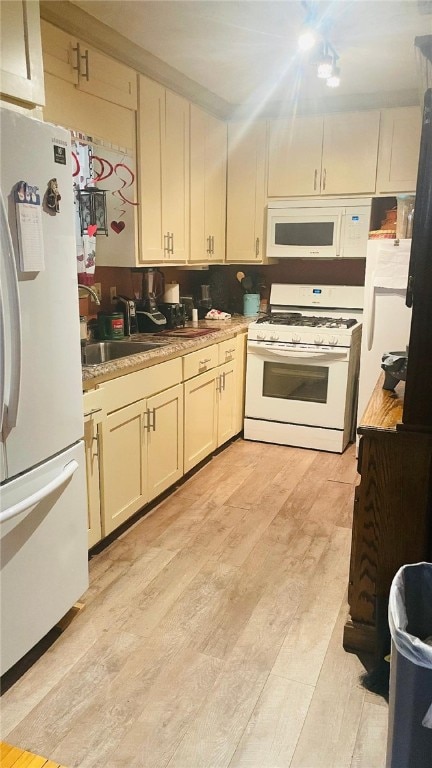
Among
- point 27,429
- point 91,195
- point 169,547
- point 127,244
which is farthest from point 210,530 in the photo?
point 91,195

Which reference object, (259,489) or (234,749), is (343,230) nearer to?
(259,489)

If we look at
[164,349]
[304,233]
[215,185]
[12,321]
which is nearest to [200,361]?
[164,349]

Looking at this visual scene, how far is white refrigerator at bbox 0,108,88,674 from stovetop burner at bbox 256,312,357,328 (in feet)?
7.51

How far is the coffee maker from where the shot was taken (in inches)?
135

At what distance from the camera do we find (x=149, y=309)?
3.47 m

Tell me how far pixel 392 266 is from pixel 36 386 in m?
2.56

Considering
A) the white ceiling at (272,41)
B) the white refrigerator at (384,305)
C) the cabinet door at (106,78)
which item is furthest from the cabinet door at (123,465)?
the white ceiling at (272,41)

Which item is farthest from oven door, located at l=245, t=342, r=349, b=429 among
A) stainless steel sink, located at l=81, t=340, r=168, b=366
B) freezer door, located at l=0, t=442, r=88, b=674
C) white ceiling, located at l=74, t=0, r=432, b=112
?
freezer door, located at l=0, t=442, r=88, b=674

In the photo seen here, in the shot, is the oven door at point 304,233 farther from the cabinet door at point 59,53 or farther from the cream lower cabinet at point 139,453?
the cabinet door at point 59,53

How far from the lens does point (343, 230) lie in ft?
12.8

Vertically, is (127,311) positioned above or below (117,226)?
below

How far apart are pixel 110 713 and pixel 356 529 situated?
3.16 ft

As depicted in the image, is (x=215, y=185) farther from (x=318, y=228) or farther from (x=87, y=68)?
(x=87, y=68)

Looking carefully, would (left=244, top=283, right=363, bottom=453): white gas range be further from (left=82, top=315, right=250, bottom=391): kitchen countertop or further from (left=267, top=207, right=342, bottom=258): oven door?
(left=267, top=207, right=342, bottom=258): oven door
